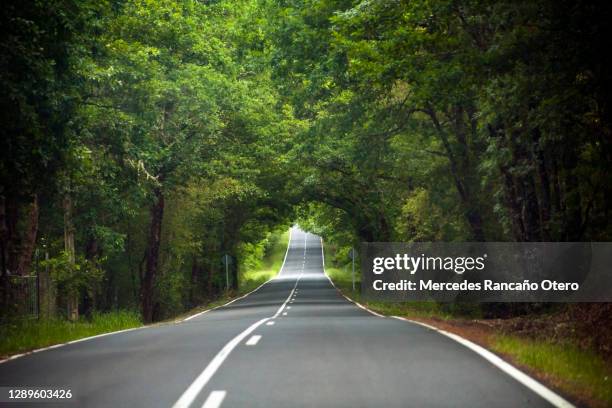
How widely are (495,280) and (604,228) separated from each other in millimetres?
6966

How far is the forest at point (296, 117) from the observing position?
1326cm

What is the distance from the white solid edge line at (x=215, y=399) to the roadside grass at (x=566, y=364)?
3.45 m

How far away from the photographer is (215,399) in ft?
24.5

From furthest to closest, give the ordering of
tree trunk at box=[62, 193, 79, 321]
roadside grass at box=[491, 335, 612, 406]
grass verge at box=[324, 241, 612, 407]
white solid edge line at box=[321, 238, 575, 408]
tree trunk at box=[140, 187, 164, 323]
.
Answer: tree trunk at box=[140, 187, 164, 323], tree trunk at box=[62, 193, 79, 321], roadside grass at box=[491, 335, 612, 406], grass verge at box=[324, 241, 612, 407], white solid edge line at box=[321, 238, 575, 408]

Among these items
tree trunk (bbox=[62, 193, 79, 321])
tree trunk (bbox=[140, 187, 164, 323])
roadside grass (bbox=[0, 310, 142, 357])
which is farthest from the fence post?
tree trunk (bbox=[140, 187, 164, 323])

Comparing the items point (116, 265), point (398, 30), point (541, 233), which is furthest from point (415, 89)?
point (116, 265)

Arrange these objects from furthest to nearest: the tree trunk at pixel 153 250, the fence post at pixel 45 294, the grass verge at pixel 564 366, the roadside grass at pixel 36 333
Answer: the tree trunk at pixel 153 250 < the fence post at pixel 45 294 < the roadside grass at pixel 36 333 < the grass verge at pixel 564 366

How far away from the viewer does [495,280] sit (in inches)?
1017

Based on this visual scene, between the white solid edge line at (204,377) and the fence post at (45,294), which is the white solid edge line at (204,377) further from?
the fence post at (45,294)

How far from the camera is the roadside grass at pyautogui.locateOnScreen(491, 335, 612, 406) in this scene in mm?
7855

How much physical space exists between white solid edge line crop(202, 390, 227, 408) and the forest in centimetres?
717

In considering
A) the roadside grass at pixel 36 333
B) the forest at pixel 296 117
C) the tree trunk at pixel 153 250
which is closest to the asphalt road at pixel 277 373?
the roadside grass at pixel 36 333

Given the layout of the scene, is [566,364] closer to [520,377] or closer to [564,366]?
[564,366]

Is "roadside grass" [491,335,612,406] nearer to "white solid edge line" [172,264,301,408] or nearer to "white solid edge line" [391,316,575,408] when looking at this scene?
"white solid edge line" [391,316,575,408]
